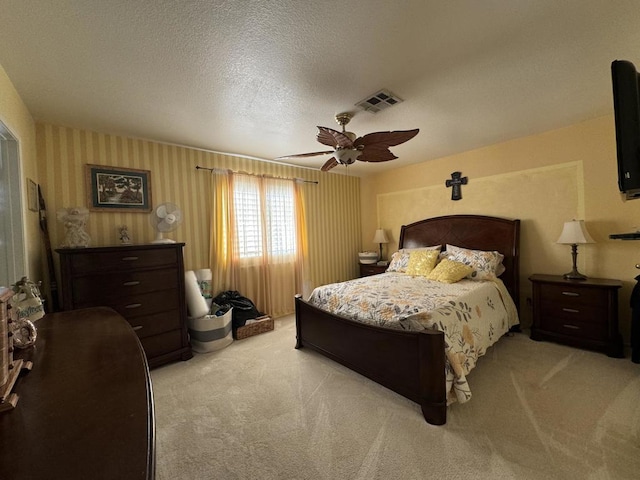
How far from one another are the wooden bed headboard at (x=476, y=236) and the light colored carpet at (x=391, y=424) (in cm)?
101

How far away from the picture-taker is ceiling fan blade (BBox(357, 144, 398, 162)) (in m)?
2.22

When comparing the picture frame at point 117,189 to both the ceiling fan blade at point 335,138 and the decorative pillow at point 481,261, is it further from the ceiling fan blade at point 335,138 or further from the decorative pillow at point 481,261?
the decorative pillow at point 481,261

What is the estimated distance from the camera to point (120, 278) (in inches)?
93.9

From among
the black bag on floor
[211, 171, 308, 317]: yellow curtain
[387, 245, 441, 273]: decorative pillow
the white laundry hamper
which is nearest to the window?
[211, 171, 308, 317]: yellow curtain

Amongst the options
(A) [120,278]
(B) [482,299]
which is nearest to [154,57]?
(A) [120,278]

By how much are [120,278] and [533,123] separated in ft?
14.4

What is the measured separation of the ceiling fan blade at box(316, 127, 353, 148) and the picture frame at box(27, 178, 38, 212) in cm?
229

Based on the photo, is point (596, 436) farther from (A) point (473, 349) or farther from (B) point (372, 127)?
(B) point (372, 127)

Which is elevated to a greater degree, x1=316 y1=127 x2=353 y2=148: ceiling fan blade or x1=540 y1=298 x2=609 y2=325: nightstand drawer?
x1=316 y1=127 x2=353 y2=148: ceiling fan blade

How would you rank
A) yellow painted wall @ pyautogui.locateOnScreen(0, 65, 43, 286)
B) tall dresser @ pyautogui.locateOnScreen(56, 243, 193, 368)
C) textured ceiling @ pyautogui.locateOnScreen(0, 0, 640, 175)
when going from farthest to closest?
tall dresser @ pyautogui.locateOnScreen(56, 243, 193, 368)
yellow painted wall @ pyautogui.locateOnScreen(0, 65, 43, 286)
textured ceiling @ pyautogui.locateOnScreen(0, 0, 640, 175)

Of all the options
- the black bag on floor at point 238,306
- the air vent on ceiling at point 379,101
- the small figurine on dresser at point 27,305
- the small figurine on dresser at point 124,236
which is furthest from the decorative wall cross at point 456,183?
the small figurine on dresser at point 27,305

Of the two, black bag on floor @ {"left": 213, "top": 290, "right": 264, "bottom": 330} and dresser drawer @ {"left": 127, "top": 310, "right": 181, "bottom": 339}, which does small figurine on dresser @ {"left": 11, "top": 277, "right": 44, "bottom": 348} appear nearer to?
dresser drawer @ {"left": 127, "top": 310, "right": 181, "bottom": 339}

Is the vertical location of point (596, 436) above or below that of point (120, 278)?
below

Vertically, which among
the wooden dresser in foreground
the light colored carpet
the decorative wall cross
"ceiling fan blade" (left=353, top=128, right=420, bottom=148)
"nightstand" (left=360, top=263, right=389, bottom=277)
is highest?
"ceiling fan blade" (left=353, top=128, right=420, bottom=148)
